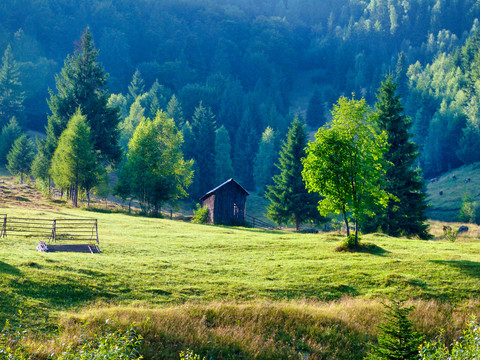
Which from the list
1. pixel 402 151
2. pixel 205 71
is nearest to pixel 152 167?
pixel 402 151

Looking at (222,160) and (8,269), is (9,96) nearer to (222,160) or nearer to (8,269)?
(222,160)

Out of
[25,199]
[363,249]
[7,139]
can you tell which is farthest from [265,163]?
[363,249]

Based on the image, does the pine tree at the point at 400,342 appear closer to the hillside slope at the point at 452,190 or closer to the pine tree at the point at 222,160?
the hillside slope at the point at 452,190

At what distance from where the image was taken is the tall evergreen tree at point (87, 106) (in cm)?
7119

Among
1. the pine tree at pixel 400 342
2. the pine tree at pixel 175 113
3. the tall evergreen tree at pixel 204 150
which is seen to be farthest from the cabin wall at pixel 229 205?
the pine tree at pixel 175 113

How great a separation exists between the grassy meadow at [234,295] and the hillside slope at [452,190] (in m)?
58.2

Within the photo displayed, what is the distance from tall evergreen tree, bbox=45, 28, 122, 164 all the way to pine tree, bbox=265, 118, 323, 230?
29807 mm

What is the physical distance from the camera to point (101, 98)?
73.1 meters

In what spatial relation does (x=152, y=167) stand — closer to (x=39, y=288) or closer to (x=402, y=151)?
(x=402, y=151)

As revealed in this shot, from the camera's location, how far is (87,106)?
237ft

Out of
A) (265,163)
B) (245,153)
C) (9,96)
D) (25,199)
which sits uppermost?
(9,96)

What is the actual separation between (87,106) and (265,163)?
51.8 meters

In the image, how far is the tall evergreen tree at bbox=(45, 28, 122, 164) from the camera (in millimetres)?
71188

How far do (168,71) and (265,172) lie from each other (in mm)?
78344
